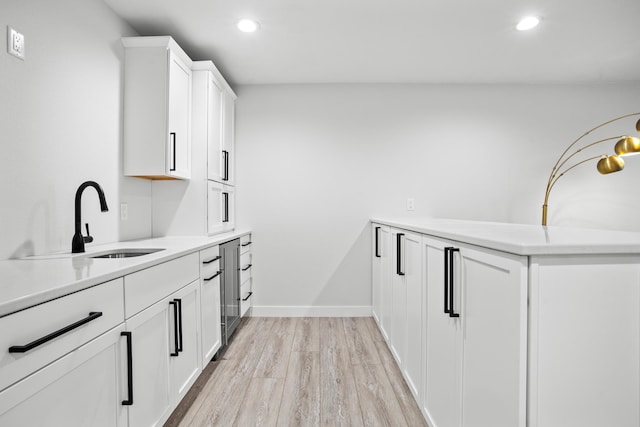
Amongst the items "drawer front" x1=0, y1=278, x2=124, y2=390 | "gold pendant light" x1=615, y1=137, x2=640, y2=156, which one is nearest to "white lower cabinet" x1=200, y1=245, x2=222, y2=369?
"drawer front" x1=0, y1=278, x2=124, y2=390

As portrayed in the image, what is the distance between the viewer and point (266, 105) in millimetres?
3414

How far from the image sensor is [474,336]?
1.07 meters

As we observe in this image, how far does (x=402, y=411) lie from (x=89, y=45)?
2.62 metres

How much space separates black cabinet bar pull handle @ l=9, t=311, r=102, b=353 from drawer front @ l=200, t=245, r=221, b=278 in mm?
974

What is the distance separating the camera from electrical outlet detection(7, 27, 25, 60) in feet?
4.56

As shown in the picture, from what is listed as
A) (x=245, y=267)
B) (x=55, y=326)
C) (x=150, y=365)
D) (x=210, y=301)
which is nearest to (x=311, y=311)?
(x=245, y=267)

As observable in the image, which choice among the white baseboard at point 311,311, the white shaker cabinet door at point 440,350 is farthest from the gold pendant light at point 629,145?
the white baseboard at point 311,311

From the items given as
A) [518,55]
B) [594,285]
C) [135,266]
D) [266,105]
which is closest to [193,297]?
[135,266]

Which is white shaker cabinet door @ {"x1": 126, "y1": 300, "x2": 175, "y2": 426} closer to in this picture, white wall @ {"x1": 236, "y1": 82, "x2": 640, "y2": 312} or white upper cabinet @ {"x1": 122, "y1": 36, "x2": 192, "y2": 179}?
white upper cabinet @ {"x1": 122, "y1": 36, "x2": 192, "y2": 179}

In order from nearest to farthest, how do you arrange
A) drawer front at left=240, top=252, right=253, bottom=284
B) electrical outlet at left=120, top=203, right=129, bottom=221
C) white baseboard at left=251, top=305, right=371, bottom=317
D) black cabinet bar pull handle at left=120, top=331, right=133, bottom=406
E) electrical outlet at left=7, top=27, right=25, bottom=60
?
black cabinet bar pull handle at left=120, top=331, right=133, bottom=406
electrical outlet at left=7, top=27, right=25, bottom=60
electrical outlet at left=120, top=203, right=129, bottom=221
drawer front at left=240, top=252, right=253, bottom=284
white baseboard at left=251, top=305, right=371, bottom=317

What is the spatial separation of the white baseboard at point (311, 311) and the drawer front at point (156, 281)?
5.37 ft

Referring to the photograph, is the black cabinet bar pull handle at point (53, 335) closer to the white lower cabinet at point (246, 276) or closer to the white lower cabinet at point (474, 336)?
the white lower cabinet at point (474, 336)

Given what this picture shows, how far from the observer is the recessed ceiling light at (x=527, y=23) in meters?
2.31

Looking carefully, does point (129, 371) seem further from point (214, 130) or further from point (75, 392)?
point (214, 130)
